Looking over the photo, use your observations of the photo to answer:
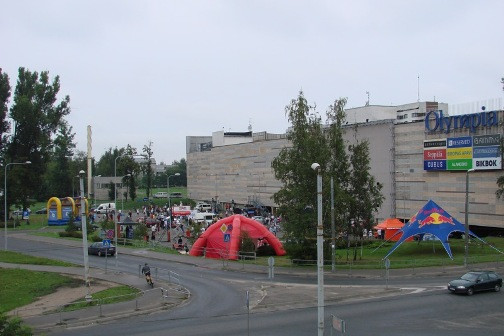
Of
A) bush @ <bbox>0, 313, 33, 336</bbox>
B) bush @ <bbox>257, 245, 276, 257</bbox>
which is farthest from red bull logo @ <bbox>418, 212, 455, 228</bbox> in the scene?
bush @ <bbox>0, 313, 33, 336</bbox>

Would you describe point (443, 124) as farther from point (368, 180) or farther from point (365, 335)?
point (365, 335)

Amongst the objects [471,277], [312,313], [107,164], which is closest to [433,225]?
[471,277]

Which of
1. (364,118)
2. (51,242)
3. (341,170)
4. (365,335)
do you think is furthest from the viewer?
(364,118)

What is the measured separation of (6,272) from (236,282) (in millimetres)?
14619

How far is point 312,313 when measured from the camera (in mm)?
24859

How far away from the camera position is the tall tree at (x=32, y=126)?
7400cm

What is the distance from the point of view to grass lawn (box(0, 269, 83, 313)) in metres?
28.5

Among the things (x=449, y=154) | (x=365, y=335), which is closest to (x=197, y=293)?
(x=365, y=335)

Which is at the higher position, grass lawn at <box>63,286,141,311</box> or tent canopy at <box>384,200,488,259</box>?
tent canopy at <box>384,200,488,259</box>

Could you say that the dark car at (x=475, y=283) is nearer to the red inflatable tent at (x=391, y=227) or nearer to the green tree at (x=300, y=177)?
the green tree at (x=300, y=177)

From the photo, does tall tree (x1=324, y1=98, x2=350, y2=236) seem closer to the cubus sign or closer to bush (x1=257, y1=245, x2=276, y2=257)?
bush (x1=257, y1=245, x2=276, y2=257)

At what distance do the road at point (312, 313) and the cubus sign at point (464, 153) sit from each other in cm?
2431

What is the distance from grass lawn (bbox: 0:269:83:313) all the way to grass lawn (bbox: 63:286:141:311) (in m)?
2.86

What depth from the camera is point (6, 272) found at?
120 feet
